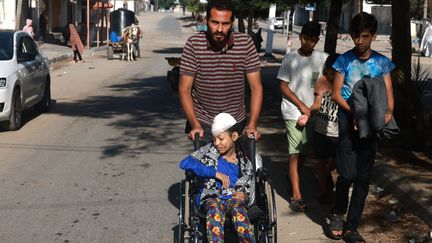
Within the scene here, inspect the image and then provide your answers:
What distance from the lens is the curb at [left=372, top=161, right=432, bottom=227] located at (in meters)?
5.99

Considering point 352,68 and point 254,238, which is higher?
point 352,68

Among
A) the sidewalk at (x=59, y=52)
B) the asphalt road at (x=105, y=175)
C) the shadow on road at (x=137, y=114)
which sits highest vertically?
the asphalt road at (x=105, y=175)

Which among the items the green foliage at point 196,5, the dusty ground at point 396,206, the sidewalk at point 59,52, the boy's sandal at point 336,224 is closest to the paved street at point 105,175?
the boy's sandal at point 336,224

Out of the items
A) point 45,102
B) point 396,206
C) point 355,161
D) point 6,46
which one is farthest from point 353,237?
point 45,102

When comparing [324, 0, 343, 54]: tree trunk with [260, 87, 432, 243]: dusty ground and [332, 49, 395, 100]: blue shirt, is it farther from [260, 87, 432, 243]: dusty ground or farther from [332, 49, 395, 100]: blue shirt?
[332, 49, 395, 100]: blue shirt

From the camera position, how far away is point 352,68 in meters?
5.23

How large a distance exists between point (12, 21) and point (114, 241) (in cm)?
3212

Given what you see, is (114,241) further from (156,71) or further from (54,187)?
(156,71)

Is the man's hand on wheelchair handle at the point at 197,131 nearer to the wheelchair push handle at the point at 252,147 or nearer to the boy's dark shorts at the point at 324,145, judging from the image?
the wheelchair push handle at the point at 252,147

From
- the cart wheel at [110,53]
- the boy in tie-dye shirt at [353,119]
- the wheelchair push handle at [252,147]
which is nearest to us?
the wheelchair push handle at [252,147]

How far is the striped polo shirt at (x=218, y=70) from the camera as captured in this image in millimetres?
5008

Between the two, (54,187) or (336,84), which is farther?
(54,187)

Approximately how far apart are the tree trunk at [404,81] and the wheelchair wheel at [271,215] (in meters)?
4.72

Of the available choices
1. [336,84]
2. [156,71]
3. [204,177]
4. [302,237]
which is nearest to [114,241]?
[204,177]
